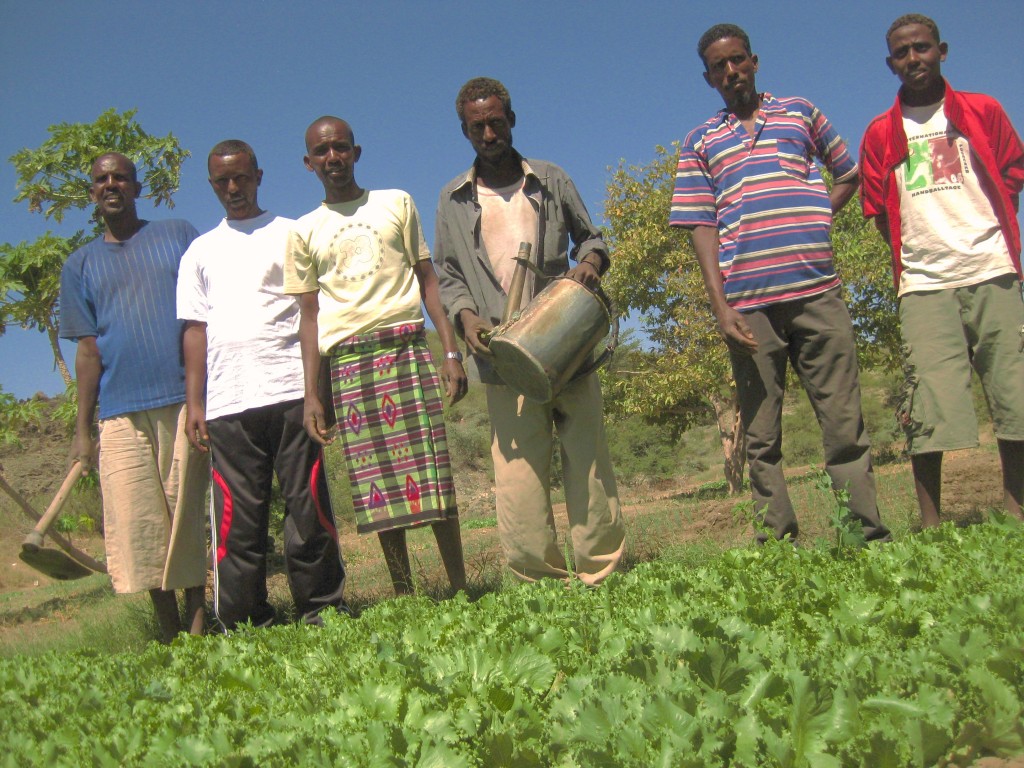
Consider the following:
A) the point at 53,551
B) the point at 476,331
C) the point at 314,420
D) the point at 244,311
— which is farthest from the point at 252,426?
the point at 53,551

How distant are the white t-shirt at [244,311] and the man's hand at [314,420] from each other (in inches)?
4.8

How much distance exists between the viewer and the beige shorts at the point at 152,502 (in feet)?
14.5

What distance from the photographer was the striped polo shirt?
4.01 metres

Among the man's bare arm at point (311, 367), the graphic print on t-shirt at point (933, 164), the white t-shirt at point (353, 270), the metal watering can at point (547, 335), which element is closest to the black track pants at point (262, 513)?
the man's bare arm at point (311, 367)

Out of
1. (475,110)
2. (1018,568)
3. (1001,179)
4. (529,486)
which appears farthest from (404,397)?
(1001,179)

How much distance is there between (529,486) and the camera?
13.4 ft

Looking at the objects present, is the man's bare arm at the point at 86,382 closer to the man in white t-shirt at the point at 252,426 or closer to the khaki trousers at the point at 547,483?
the man in white t-shirt at the point at 252,426

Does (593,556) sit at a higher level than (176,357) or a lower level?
lower

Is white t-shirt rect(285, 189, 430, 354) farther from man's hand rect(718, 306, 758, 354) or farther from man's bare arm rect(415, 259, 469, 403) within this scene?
man's hand rect(718, 306, 758, 354)

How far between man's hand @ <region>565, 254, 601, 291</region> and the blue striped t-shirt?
1900 mm

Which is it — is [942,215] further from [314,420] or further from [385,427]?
[314,420]

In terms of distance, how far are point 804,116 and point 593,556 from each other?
2.10m

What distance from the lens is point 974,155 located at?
4195 millimetres

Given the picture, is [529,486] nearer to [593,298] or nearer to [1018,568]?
[593,298]
